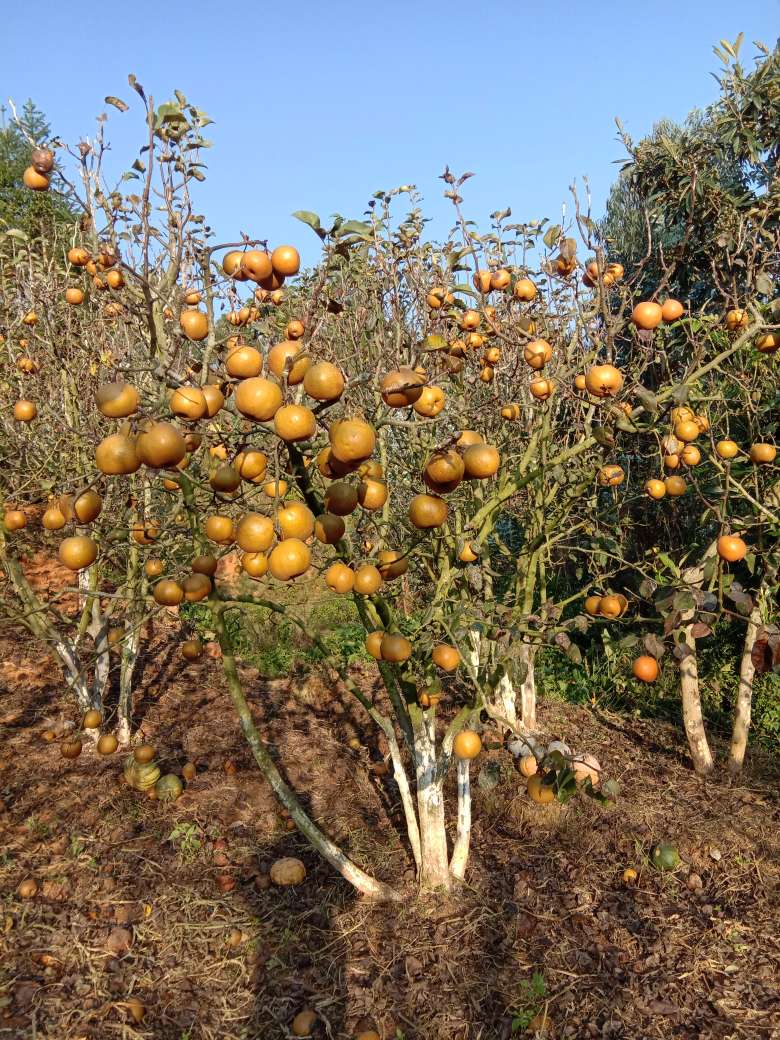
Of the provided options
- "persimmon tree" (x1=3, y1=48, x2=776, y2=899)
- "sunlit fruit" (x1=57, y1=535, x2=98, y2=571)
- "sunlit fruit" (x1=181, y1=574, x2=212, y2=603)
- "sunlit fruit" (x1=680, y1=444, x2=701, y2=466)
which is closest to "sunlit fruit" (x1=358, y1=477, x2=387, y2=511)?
"persimmon tree" (x1=3, y1=48, x2=776, y2=899)

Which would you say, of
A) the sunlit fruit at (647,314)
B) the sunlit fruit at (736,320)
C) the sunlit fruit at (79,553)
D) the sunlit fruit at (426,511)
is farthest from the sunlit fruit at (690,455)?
the sunlit fruit at (79,553)

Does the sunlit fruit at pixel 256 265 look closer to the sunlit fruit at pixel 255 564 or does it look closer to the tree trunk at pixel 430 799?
the sunlit fruit at pixel 255 564

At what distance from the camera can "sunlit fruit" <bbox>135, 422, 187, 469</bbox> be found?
1.54 meters

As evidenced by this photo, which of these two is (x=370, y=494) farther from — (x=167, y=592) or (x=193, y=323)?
(x=167, y=592)

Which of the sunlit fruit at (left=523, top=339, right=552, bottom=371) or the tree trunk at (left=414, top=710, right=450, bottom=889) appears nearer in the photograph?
the sunlit fruit at (left=523, top=339, right=552, bottom=371)

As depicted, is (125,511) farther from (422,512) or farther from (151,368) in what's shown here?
(422,512)

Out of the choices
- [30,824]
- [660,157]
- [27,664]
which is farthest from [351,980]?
[660,157]

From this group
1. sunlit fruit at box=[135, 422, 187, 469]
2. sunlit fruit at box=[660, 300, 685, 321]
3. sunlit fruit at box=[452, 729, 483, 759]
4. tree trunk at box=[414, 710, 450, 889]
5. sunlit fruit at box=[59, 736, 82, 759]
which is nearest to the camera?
sunlit fruit at box=[135, 422, 187, 469]

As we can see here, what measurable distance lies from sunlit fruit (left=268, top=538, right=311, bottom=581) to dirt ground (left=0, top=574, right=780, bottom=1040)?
70.7 inches

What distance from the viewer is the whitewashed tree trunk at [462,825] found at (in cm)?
296

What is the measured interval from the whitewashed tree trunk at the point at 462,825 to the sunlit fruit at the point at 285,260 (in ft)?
7.12

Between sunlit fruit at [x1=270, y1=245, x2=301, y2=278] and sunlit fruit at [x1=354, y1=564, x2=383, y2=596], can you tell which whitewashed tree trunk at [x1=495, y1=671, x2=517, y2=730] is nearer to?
sunlit fruit at [x1=354, y1=564, x2=383, y2=596]

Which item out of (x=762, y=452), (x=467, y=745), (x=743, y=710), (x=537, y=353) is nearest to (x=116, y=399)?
(x=537, y=353)

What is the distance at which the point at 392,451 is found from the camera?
4.82 m
